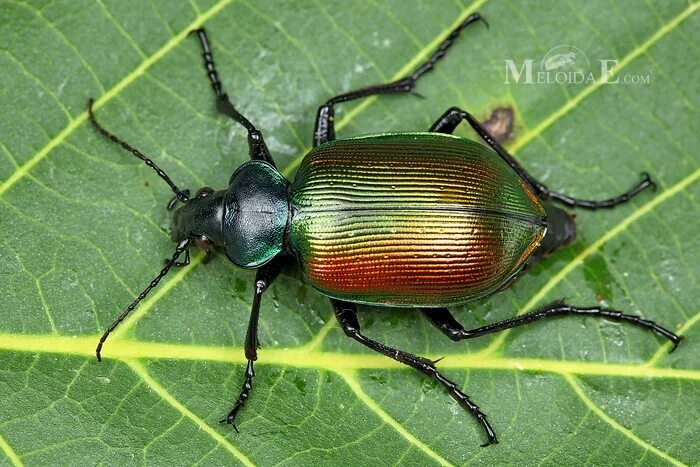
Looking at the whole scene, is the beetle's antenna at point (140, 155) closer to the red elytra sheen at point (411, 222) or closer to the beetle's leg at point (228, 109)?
the beetle's leg at point (228, 109)

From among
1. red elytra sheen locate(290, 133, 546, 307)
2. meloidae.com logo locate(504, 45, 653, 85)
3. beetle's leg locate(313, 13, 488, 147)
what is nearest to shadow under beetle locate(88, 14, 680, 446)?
red elytra sheen locate(290, 133, 546, 307)

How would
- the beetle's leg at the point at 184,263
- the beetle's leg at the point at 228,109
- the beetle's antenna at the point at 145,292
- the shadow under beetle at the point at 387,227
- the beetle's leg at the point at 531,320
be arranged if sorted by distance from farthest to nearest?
the beetle's leg at the point at 228,109, the beetle's leg at the point at 531,320, the beetle's leg at the point at 184,263, the shadow under beetle at the point at 387,227, the beetle's antenna at the point at 145,292

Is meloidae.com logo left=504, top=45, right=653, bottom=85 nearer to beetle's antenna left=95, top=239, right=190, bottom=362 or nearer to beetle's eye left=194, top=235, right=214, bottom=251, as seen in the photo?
beetle's eye left=194, top=235, right=214, bottom=251

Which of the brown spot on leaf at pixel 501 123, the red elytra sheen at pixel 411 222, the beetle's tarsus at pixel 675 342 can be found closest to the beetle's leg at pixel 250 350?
the red elytra sheen at pixel 411 222

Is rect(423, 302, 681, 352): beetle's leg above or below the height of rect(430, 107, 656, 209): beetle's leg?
below

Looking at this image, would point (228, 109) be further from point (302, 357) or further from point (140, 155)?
point (302, 357)

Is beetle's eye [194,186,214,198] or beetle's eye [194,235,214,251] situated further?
beetle's eye [194,186,214,198]

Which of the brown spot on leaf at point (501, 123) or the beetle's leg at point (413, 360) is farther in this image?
the brown spot on leaf at point (501, 123)
